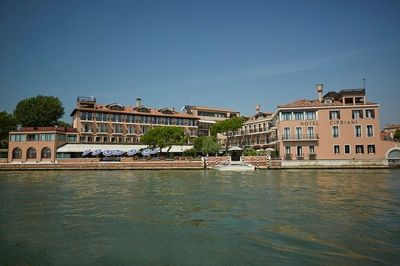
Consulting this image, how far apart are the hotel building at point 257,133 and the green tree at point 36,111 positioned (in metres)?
42.3

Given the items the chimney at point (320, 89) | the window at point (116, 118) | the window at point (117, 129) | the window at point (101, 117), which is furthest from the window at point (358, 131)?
the window at point (101, 117)

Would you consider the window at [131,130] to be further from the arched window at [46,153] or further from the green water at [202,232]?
the green water at [202,232]

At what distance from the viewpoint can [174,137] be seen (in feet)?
180

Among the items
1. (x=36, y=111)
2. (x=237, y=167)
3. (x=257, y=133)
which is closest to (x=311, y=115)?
(x=237, y=167)

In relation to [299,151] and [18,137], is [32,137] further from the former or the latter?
[299,151]

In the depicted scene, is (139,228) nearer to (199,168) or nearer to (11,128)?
(199,168)

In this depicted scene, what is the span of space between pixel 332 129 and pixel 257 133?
22.7m

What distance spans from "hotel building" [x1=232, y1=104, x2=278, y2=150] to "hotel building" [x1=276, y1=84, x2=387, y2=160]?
43.8 feet

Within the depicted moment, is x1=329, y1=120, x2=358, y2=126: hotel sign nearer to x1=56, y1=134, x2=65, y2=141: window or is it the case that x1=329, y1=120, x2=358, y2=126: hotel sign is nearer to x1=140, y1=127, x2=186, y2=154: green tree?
x1=140, y1=127, x2=186, y2=154: green tree

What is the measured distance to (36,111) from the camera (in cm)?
6462

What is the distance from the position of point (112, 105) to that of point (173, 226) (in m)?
60.4

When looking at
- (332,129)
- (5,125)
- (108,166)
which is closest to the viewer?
(332,129)

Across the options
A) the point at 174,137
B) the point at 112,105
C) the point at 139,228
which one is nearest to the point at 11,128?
the point at 112,105

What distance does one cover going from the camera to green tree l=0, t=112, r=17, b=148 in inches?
2431
